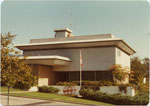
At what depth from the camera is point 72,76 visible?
36.8 meters

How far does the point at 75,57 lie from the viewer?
120 feet

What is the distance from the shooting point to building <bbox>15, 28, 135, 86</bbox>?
1332 inches

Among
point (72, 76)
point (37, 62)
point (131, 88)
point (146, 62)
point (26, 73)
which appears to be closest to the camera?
point (26, 73)

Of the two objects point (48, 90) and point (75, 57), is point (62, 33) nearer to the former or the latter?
point (75, 57)

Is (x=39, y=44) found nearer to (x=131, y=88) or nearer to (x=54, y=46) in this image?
(x=54, y=46)

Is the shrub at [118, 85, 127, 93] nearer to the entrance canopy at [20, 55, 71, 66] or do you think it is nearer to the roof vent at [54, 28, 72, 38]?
the entrance canopy at [20, 55, 71, 66]

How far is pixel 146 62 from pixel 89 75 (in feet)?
136

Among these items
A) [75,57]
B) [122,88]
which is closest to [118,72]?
[122,88]

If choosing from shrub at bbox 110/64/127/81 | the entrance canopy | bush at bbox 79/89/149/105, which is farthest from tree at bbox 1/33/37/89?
shrub at bbox 110/64/127/81

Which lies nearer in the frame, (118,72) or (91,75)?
(118,72)

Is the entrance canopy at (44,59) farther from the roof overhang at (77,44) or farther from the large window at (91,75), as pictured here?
the large window at (91,75)

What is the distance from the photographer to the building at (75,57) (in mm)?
33844

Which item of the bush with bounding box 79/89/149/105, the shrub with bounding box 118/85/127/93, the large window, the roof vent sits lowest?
the bush with bounding box 79/89/149/105

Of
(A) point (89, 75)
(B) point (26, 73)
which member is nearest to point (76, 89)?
(A) point (89, 75)
